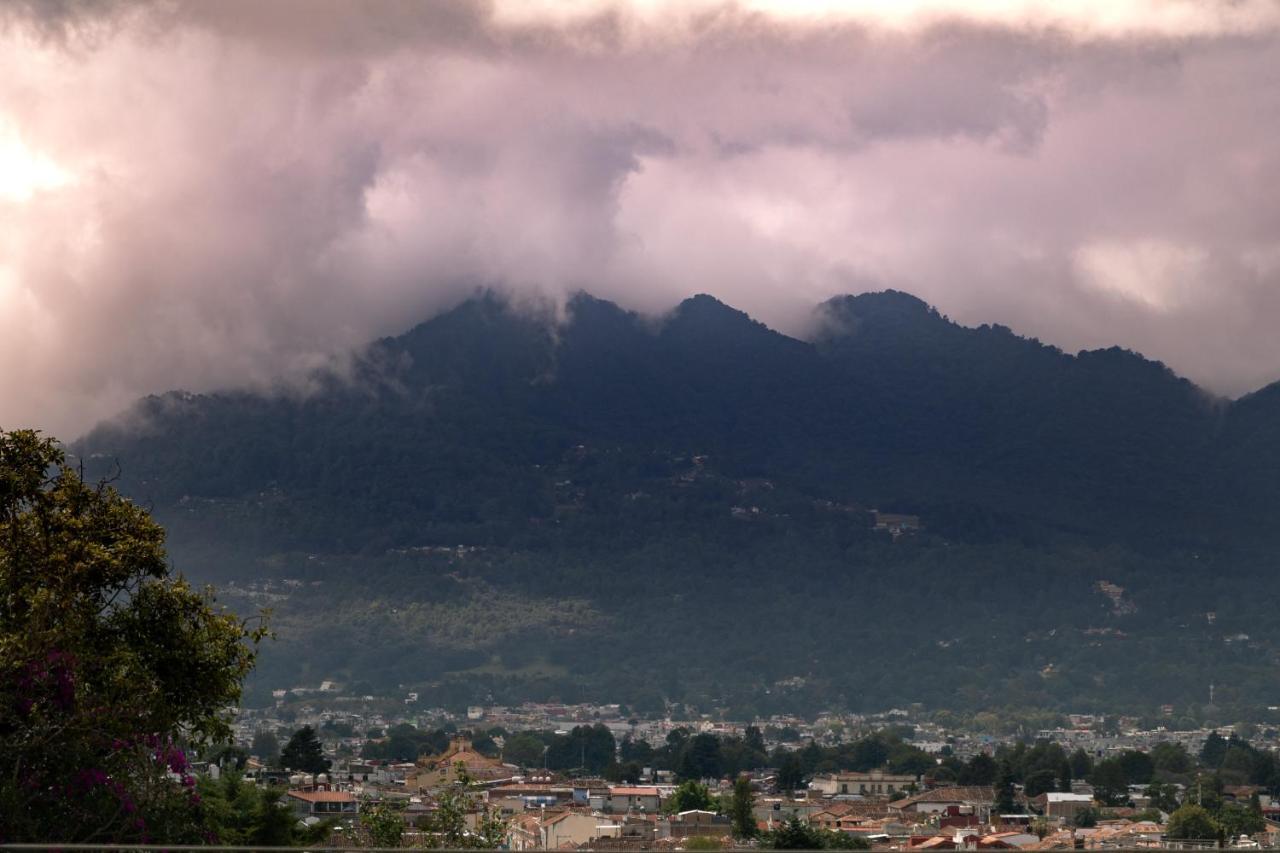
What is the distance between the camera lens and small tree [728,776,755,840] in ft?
198

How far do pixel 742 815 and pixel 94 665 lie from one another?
154ft

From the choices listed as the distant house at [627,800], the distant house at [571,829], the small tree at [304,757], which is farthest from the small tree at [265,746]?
the distant house at [571,829]

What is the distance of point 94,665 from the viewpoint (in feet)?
67.4

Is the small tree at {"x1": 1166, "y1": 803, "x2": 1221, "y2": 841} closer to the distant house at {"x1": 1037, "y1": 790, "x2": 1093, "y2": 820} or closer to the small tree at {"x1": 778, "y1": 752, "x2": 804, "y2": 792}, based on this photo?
the distant house at {"x1": 1037, "y1": 790, "x2": 1093, "y2": 820}

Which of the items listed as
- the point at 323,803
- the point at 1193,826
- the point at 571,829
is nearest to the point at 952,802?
the point at 1193,826

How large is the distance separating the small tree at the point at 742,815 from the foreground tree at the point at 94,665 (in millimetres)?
38637

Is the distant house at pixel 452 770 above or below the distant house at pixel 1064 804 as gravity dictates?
above

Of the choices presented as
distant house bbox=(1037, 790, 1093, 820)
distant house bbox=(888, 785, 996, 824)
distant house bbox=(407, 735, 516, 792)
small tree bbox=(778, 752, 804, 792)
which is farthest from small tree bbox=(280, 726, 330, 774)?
distant house bbox=(1037, 790, 1093, 820)

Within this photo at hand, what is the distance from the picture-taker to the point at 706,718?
191m

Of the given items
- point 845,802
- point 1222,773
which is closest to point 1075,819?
point 845,802

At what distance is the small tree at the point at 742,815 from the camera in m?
60.2

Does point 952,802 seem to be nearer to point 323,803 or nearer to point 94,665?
point 323,803

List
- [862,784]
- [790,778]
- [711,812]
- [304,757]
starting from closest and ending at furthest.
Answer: [711,812], [304,757], [790,778], [862,784]

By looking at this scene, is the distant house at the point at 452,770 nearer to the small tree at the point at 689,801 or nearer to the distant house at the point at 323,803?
the small tree at the point at 689,801
